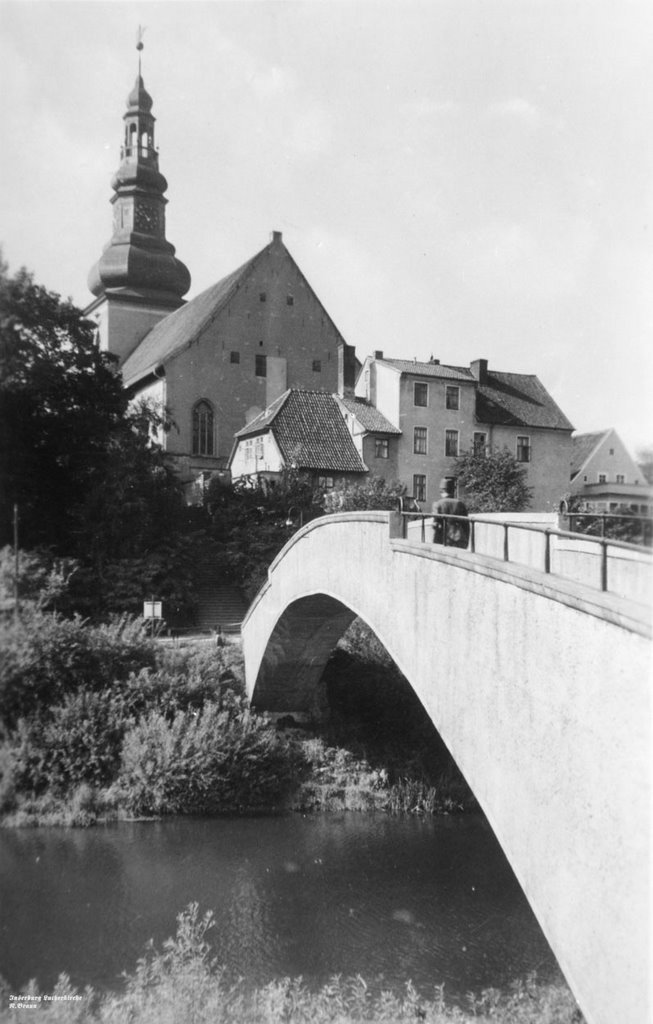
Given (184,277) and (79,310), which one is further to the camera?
(184,277)

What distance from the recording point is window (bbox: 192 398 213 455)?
3759 centimetres

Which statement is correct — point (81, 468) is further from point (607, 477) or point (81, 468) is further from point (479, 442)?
point (479, 442)

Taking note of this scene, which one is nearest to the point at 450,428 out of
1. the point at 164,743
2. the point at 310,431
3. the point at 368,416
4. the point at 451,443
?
the point at 451,443

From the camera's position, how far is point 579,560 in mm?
9438

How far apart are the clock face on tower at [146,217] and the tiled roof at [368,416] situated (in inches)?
452

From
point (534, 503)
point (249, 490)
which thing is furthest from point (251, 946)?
point (534, 503)

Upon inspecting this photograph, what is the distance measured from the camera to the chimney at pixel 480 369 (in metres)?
36.8

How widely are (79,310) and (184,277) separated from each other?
2305cm

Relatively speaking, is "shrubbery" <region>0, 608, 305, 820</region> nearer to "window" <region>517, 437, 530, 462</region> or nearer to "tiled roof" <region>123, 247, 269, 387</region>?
"window" <region>517, 437, 530, 462</region>


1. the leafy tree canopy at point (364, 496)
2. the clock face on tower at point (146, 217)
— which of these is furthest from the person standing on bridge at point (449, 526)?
the clock face on tower at point (146, 217)

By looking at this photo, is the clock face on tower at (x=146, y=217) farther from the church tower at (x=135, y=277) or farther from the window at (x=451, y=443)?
the window at (x=451, y=443)

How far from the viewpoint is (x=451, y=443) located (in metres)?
34.6

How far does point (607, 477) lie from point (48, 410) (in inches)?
504

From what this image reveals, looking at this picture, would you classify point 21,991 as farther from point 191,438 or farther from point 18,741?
point 191,438
